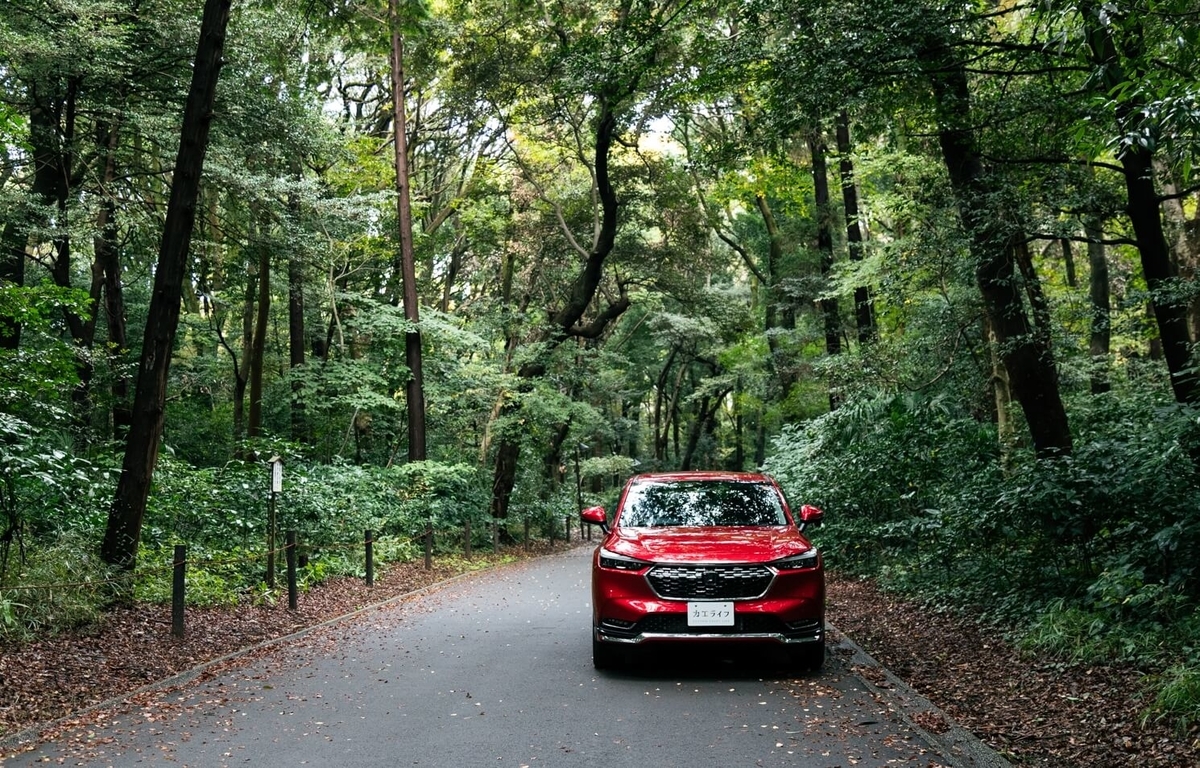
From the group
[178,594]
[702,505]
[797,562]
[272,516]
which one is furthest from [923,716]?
[272,516]

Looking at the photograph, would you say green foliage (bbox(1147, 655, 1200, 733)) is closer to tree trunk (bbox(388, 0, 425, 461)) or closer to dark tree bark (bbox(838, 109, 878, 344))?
dark tree bark (bbox(838, 109, 878, 344))

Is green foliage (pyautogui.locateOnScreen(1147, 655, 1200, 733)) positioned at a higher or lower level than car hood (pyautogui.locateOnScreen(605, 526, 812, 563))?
lower

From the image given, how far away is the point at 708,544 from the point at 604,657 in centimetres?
142

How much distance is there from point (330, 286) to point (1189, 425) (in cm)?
2020

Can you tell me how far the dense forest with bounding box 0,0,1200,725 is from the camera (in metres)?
8.65

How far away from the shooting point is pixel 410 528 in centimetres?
2086

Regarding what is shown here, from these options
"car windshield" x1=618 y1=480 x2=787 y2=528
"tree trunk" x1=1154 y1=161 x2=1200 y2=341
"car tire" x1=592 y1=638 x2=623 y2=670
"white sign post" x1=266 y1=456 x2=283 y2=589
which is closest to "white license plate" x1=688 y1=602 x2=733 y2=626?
"car tire" x1=592 y1=638 x2=623 y2=670

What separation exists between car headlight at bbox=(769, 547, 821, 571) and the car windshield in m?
1.03

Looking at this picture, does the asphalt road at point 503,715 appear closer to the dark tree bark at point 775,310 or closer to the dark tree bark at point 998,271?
the dark tree bark at point 998,271

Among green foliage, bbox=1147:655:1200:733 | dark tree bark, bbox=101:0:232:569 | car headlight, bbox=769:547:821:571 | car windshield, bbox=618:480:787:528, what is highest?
dark tree bark, bbox=101:0:232:569

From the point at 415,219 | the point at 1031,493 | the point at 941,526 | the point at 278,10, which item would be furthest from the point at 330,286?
the point at 1031,493

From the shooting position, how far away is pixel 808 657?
311 inches

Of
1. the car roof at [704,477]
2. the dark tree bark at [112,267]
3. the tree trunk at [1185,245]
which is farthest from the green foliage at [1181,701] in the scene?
the dark tree bark at [112,267]

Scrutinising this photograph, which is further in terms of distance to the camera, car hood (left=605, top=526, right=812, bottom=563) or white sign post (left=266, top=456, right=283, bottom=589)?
white sign post (left=266, top=456, right=283, bottom=589)
